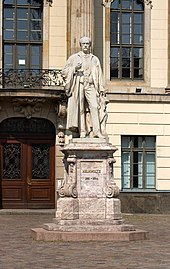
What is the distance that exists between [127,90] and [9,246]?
59.5ft

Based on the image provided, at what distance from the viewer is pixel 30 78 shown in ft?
111

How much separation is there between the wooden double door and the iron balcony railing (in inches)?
97.9

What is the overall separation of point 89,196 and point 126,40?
678 inches

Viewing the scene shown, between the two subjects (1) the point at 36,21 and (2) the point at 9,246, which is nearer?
(2) the point at 9,246

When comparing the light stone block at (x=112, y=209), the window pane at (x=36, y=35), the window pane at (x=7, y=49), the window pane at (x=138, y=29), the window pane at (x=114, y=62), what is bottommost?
the light stone block at (x=112, y=209)

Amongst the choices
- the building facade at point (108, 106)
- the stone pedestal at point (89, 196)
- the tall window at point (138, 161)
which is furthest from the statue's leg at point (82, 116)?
the tall window at point (138, 161)

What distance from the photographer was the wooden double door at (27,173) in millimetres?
34594

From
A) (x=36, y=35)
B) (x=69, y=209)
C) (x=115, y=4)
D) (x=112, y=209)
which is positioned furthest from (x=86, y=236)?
(x=115, y=4)

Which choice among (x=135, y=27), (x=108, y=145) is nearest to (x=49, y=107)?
(x=135, y=27)

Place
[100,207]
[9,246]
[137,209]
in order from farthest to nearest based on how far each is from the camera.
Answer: [137,209] < [100,207] < [9,246]

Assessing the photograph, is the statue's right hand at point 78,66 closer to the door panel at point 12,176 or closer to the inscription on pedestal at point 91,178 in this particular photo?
the inscription on pedestal at point 91,178

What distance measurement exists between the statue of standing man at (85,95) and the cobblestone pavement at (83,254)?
2.93 metres

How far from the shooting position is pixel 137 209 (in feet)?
112

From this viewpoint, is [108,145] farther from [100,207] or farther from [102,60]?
[102,60]
